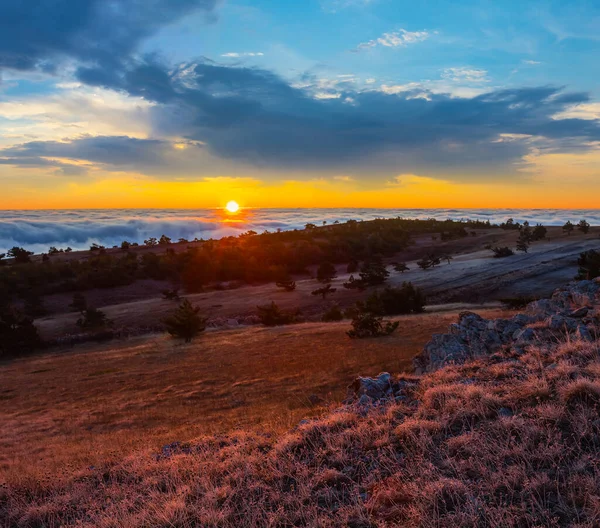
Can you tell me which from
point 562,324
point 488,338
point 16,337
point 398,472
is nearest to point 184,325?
point 16,337

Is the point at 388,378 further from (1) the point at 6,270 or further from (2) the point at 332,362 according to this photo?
(1) the point at 6,270

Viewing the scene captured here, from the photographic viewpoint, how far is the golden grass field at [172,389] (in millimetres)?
9961

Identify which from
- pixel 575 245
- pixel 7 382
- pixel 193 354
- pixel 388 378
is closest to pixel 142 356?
pixel 193 354

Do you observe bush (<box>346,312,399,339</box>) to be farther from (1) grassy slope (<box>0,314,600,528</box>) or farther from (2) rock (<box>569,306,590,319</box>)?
(1) grassy slope (<box>0,314,600,528</box>)

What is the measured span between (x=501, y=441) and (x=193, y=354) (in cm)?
1903

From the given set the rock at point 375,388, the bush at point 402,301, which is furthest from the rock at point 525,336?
the bush at point 402,301

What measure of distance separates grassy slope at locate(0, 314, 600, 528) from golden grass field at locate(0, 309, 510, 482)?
176cm

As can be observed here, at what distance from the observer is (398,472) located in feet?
16.6

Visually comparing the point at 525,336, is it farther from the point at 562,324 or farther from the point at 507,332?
the point at 507,332

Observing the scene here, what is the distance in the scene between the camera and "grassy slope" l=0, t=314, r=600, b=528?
13.9 ft

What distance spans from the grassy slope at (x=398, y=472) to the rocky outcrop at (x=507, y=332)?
2.06 m

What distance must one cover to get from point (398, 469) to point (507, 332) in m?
7.60

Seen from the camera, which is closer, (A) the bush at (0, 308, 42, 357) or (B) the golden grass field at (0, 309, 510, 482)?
(B) the golden grass field at (0, 309, 510, 482)

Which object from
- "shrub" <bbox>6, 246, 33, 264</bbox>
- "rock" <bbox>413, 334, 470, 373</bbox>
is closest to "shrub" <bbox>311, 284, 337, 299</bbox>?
"rock" <bbox>413, 334, 470, 373</bbox>
